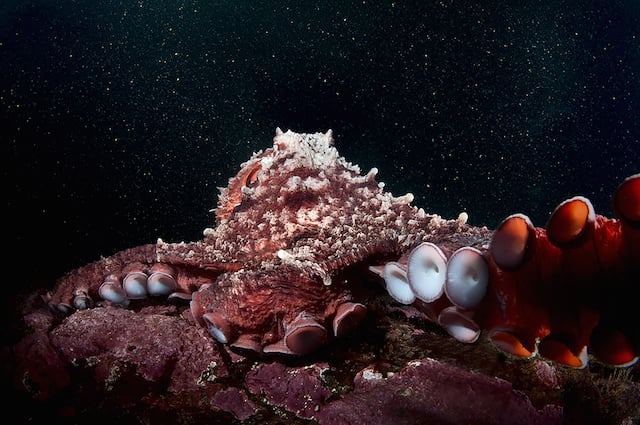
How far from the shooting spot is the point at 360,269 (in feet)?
6.99

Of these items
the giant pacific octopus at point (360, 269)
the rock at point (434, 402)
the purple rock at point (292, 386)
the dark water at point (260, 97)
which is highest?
the dark water at point (260, 97)

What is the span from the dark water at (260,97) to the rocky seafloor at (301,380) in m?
2.22

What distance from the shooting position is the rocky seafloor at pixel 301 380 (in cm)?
186

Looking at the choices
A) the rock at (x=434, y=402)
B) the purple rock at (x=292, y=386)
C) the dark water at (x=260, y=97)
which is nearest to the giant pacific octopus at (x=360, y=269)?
the purple rock at (x=292, y=386)

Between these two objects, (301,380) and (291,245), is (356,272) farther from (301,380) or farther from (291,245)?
(301,380)

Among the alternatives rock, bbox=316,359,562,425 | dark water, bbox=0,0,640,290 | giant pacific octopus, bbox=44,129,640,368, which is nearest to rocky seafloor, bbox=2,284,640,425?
rock, bbox=316,359,562,425

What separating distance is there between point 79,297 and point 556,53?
46.8 feet

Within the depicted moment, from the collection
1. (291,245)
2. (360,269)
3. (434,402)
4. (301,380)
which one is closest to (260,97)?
(291,245)

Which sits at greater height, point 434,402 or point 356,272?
point 356,272

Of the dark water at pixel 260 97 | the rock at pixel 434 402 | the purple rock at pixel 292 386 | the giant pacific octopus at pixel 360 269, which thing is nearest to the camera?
the giant pacific octopus at pixel 360 269

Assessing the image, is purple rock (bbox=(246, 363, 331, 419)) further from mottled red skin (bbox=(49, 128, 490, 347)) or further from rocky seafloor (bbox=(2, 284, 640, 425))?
mottled red skin (bbox=(49, 128, 490, 347))

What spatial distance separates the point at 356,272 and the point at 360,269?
27 mm

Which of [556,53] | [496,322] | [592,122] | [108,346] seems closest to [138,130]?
[108,346]

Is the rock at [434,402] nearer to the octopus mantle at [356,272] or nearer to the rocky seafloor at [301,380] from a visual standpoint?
the rocky seafloor at [301,380]
